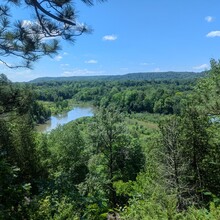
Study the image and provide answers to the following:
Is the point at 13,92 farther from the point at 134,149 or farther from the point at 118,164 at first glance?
the point at 134,149

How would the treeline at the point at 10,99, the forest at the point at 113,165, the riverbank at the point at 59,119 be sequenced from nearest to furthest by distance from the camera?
the forest at the point at 113,165, the treeline at the point at 10,99, the riverbank at the point at 59,119

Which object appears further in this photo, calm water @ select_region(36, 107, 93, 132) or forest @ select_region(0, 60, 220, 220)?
calm water @ select_region(36, 107, 93, 132)

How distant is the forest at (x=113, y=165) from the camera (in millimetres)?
4828

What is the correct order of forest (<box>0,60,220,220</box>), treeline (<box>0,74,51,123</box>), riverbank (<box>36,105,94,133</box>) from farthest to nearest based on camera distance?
riverbank (<box>36,105,94,133</box>) < treeline (<box>0,74,51,123</box>) < forest (<box>0,60,220,220</box>)

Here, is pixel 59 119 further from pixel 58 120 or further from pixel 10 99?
pixel 10 99

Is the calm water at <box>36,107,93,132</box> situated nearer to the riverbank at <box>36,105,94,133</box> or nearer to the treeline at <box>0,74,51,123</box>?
the riverbank at <box>36,105,94,133</box>

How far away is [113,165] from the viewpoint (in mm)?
18422

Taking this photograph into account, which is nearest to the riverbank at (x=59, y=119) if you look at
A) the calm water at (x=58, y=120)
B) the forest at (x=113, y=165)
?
the calm water at (x=58, y=120)

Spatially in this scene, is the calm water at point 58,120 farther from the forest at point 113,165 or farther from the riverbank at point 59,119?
the forest at point 113,165

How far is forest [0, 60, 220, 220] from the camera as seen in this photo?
4828 mm

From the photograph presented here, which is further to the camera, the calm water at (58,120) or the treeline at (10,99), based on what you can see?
the calm water at (58,120)

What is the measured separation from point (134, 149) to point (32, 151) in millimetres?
10185

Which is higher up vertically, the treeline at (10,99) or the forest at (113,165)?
the treeline at (10,99)

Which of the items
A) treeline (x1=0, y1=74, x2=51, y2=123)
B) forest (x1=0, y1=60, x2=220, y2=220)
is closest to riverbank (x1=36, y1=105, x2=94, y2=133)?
forest (x1=0, y1=60, x2=220, y2=220)
